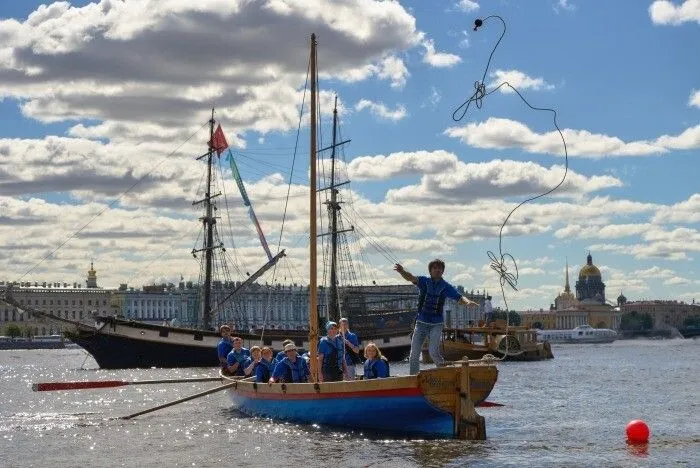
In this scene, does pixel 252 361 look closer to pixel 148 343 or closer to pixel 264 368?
pixel 264 368

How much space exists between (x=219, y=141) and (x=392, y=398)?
57.5m

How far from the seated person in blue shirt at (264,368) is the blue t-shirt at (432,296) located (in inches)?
273

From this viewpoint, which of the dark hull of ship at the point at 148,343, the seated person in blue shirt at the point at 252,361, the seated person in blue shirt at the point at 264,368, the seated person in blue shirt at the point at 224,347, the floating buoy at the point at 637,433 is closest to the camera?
the floating buoy at the point at 637,433

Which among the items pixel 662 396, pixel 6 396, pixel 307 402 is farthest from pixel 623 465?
pixel 6 396

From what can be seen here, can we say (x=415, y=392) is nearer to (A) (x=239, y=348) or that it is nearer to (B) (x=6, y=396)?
(A) (x=239, y=348)

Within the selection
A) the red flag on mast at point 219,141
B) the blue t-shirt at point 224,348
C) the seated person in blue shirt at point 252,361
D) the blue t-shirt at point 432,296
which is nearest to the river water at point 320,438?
the seated person in blue shirt at point 252,361

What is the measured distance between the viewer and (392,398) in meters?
23.0

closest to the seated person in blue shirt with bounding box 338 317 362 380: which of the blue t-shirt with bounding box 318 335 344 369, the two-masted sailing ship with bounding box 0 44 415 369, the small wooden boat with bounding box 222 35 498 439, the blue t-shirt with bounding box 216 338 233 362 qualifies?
the blue t-shirt with bounding box 318 335 344 369

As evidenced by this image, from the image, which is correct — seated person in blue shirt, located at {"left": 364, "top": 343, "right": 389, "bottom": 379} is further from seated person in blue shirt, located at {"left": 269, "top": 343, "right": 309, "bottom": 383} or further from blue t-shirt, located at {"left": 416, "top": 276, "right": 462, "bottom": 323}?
seated person in blue shirt, located at {"left": 269, "top": 343, "right": 309, "bottom": 383}

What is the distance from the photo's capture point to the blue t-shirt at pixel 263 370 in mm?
28656

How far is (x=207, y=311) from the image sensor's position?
7556 cm

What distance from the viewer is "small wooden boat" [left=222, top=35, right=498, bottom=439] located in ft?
72.5

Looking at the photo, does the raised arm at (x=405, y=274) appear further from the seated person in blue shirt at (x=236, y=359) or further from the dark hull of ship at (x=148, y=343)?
the dark hull of ship at (x=148, y=343)

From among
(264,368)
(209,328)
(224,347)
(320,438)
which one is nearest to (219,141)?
(209,328)
